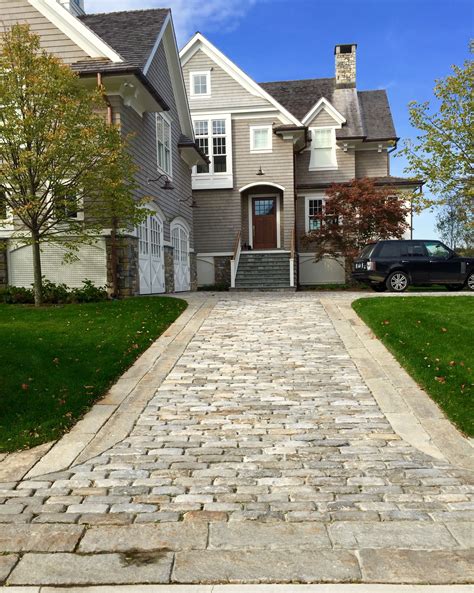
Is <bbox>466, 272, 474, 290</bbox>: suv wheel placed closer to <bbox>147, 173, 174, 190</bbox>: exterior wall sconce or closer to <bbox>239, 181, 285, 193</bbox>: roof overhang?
<bbox>239, 181, 285, 193</bbox>: roof overhang

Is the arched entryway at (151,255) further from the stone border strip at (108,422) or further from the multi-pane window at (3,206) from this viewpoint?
the stone border strip at (108,422)

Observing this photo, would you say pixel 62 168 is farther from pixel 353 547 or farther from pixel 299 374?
pixel 353 547

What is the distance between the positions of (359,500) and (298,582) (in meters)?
1.16

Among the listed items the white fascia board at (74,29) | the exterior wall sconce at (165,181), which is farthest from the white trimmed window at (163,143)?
the white fascia board at (74,29)

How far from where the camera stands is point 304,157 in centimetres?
2706

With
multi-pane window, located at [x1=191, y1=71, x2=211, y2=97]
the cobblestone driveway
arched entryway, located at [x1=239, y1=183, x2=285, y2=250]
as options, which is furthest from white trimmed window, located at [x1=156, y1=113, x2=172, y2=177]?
the cobblestone driveway

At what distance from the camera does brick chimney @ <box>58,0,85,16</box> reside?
19844mm

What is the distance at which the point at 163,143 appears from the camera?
19562 millimetres

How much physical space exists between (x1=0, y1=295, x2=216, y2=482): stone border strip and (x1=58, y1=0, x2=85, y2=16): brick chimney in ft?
51.7

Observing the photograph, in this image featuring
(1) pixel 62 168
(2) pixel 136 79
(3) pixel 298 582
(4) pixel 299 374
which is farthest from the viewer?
(2) pixel 136 79

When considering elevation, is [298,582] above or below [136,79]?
below

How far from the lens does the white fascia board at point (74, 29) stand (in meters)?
15.2

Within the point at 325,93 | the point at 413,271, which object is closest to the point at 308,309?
the point at 413,271

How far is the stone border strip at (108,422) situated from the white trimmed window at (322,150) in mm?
19024
